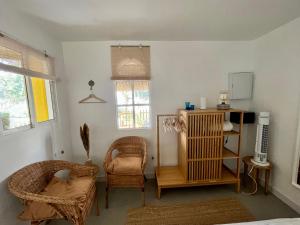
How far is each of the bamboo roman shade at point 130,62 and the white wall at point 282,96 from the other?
6.23 ft

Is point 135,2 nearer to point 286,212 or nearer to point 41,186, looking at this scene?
point 41,186

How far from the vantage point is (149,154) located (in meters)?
2.77

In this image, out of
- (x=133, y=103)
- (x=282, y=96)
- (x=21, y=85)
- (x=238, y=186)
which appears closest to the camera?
(x=21, y=85)

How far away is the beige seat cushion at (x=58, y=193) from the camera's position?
1.36m

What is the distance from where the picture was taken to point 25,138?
63.0 inches

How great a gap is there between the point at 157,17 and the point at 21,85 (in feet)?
5.63

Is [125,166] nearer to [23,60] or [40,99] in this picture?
[40,99]

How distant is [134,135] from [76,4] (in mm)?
1989

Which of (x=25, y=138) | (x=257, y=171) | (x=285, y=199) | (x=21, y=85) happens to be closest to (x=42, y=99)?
(x=21, y=85)

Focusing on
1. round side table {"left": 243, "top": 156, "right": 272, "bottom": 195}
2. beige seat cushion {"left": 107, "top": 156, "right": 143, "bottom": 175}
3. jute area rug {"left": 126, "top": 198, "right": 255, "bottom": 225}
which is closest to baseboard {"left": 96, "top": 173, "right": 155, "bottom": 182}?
beige seat cushion {"left": 107, "top": 156, "right": 143, "bottom": 175}

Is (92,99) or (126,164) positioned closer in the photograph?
(126,164)

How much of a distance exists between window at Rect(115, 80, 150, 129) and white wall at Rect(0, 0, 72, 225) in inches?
36.6

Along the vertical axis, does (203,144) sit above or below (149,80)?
below

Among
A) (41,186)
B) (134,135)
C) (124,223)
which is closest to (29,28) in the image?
(41,186)
